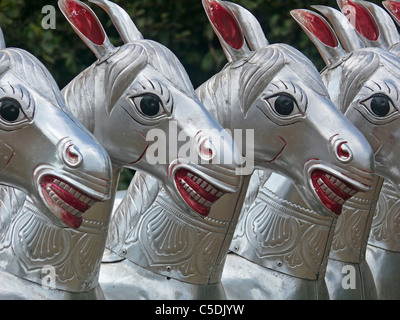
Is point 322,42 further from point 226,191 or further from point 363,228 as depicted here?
point 226,191

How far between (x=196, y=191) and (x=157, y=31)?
11.4 ft

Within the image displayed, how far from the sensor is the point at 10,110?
2.62m

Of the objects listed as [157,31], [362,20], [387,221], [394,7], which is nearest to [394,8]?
[394,7]

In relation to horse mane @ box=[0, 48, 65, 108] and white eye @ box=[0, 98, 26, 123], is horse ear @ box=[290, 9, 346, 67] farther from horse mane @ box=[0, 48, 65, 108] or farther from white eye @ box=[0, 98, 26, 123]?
white eye @ box=[0, 98, 26, 123]

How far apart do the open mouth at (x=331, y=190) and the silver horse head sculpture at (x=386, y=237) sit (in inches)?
37.3

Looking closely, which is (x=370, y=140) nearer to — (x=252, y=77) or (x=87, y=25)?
(x=252, y=77)

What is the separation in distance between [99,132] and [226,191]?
377 mm

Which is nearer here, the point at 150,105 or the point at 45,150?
the point at 45,150

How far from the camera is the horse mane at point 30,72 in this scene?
105 inches

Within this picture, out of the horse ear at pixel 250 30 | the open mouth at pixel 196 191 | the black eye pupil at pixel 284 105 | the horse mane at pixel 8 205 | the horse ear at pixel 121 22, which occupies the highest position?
the horse ear at pixel 121 22

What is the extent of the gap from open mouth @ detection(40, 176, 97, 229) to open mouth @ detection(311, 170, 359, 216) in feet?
2.42

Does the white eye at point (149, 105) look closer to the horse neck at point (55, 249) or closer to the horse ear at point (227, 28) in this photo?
the horse neck at point (55, 249)

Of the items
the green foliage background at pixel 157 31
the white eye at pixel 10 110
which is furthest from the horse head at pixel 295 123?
the green foliage background at pixel 157 31
